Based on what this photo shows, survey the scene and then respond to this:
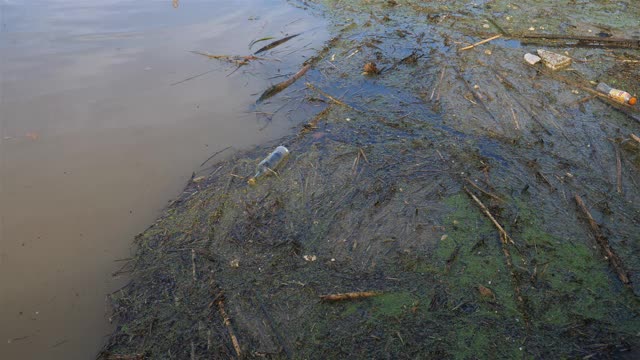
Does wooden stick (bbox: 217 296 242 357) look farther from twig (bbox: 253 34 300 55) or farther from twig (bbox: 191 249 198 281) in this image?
twig (bbox: 253 34 300 55)

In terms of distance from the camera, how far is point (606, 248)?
3281mm

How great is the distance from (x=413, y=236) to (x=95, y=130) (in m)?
3.95

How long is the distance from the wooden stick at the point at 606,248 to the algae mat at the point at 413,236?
0.02 metres

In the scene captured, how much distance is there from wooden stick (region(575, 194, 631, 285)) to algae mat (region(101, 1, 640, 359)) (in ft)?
0.07

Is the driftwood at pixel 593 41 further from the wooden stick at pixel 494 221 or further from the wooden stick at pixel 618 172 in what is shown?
the wooden stick at pixel 494 221

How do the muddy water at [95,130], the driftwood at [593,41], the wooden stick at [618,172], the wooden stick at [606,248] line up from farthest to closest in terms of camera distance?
the driftwood at [593,41]
the wooden stick at [618,172]
the wooden stick at [606,248]
the muddy water at [95,130]

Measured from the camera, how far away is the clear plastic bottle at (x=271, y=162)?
4.02 metres

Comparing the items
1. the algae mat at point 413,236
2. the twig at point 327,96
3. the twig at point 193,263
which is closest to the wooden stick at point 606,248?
the algae mat at point 413,236

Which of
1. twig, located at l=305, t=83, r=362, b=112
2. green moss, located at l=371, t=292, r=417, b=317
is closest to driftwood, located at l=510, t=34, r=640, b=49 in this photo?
twig, located at l=305, t=83, r=362, b=112

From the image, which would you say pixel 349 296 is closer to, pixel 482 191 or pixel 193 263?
pixel 193 263

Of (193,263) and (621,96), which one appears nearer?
(193,263)

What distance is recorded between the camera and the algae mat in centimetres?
270

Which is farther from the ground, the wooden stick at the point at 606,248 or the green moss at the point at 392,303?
the wooden stick at the point at 606,248

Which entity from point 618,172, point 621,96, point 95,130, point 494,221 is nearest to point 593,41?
point 621,96
